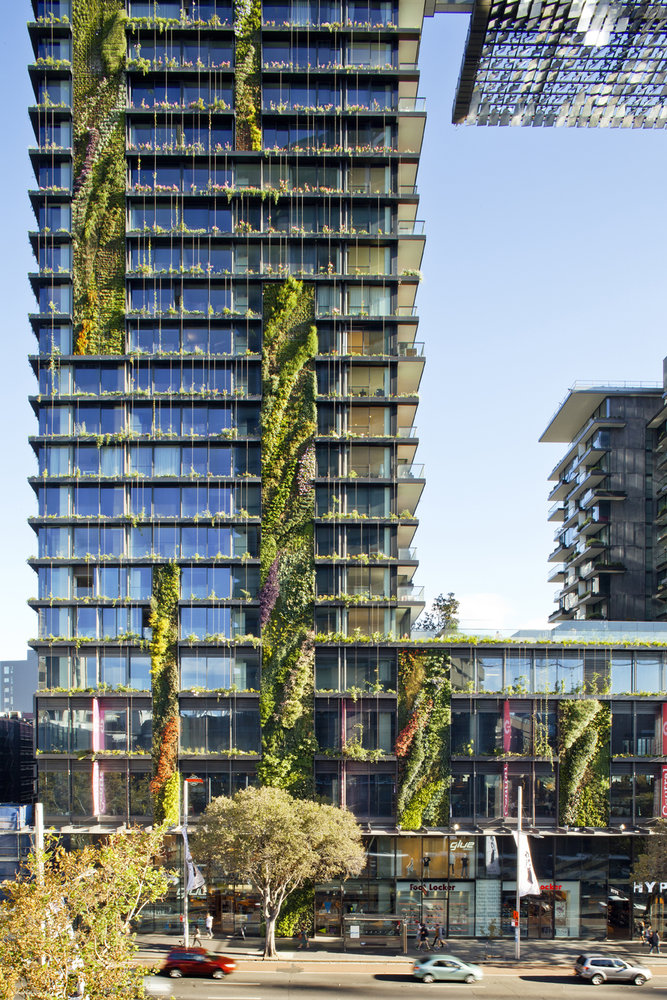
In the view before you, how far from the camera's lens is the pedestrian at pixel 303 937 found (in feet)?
185

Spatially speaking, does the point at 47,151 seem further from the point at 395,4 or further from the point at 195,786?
the point at 195,786

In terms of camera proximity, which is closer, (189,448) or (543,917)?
(543,917)

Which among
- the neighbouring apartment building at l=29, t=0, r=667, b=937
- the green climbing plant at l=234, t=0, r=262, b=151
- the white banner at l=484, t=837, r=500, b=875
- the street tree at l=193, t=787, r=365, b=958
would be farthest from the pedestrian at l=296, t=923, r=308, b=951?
the green climbing plant at l=234, t=0, r=262, b=151

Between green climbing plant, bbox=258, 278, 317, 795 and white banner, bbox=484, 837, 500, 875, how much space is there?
11903 millimetres

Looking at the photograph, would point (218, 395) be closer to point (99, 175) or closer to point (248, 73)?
point (99, 175)

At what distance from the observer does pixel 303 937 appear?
56.8 meters

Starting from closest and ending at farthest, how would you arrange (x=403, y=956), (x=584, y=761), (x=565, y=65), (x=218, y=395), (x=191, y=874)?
(x=191, y=874) < (x=403, y=956) < (x=584, y=761) < (x=218, y=395) < (x=565, y=65)

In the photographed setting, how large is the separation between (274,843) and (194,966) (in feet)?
24.2

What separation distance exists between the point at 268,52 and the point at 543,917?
6285cm

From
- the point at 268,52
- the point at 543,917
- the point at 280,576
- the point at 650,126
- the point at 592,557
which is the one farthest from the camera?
the point at 592,557

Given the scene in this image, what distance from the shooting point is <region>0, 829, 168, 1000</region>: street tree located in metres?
22.9

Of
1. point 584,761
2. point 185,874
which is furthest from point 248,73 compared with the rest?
point 185,874

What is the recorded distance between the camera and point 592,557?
93750 mm

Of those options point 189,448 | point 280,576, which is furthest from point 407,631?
point 189,448
